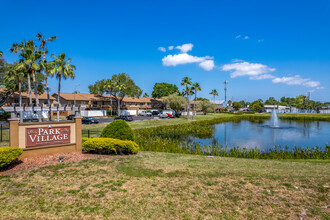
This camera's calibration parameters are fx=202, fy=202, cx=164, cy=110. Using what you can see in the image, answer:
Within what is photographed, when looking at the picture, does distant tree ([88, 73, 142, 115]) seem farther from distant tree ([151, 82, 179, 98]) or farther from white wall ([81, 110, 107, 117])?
distant tree ([151, 82, 179, 98])

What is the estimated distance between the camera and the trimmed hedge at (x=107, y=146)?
42.6 feet

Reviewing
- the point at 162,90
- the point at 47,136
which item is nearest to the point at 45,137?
the point at 47,136

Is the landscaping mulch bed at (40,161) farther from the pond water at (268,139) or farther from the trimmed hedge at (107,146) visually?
the pond water at (268,139)

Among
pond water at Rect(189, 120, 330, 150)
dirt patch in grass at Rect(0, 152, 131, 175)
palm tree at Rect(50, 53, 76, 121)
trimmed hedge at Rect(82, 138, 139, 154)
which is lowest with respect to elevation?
pond water at Rect(189, 120, 330, 150)

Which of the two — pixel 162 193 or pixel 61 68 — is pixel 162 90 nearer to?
pixel 61 68

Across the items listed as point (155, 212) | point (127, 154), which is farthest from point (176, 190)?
point (127, 154)

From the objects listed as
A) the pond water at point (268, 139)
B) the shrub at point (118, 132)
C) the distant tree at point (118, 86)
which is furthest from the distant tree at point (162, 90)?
the shrub at point (118, 132)

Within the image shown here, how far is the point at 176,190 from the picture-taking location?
780 centimetres

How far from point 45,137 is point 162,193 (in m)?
8.77

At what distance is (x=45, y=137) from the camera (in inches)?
485

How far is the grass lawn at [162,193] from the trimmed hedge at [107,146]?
2.53 metres

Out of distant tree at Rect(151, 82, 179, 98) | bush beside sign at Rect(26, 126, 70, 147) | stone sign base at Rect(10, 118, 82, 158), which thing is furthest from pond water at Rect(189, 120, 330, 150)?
distant tree at Rect(151, 82, 179, 98)

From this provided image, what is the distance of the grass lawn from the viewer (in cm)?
629

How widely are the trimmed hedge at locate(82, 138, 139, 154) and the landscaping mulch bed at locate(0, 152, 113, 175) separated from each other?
0.50 m
